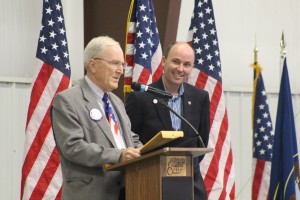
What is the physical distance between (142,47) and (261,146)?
5.61 feet

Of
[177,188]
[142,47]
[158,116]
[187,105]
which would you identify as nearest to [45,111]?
[142,47]

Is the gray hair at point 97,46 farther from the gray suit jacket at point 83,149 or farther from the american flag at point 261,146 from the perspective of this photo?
the american flag at point 261,146

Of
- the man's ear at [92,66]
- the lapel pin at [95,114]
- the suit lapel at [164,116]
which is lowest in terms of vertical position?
the suit lapel at [164,116]

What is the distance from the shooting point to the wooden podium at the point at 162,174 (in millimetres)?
3111

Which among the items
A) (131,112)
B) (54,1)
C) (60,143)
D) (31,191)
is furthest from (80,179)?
(54,1)

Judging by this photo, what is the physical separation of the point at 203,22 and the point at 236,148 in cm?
233

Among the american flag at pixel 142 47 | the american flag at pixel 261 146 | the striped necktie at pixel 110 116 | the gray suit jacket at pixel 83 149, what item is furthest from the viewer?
the american flag at pixel 261 146

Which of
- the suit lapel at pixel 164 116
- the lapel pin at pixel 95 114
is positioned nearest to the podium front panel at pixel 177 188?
the lapel pin at pixel 95 114

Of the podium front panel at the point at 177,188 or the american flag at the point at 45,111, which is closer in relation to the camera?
the podium front panel at the point at 177,188

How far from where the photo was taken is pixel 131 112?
439cm

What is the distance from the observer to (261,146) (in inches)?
258

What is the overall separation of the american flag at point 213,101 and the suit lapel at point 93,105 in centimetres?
236

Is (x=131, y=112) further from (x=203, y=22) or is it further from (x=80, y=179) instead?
(x=203, y=22)

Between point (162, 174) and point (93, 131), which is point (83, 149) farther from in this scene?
point (162, 174)
